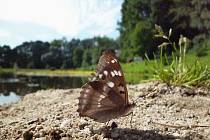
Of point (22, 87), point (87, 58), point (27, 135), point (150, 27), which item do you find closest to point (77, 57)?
point (87, 58)

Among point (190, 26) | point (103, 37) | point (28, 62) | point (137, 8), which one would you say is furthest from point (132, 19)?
point (103, 37)

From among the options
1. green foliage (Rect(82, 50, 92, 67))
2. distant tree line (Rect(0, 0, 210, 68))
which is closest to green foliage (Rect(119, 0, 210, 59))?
distant tree line (Rect(0, 0, 210, 68))

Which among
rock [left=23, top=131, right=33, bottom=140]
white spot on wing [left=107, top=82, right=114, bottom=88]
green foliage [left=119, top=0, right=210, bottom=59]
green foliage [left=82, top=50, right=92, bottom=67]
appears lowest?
green foliage [left=82, top=50, right=92, bottom=67]

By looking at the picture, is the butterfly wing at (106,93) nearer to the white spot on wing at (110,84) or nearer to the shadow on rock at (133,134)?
the white spot on wing at (110,84)

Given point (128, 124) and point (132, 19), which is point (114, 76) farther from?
point (132, 19)

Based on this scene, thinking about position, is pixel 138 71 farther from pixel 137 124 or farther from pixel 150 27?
pixel 137 124

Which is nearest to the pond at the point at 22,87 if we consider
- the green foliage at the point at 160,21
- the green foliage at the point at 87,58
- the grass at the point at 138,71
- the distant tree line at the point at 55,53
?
the grass at the point at 138,71

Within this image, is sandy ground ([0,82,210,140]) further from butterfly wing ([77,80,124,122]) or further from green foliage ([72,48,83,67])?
green foliage ([72,48,83,67])
